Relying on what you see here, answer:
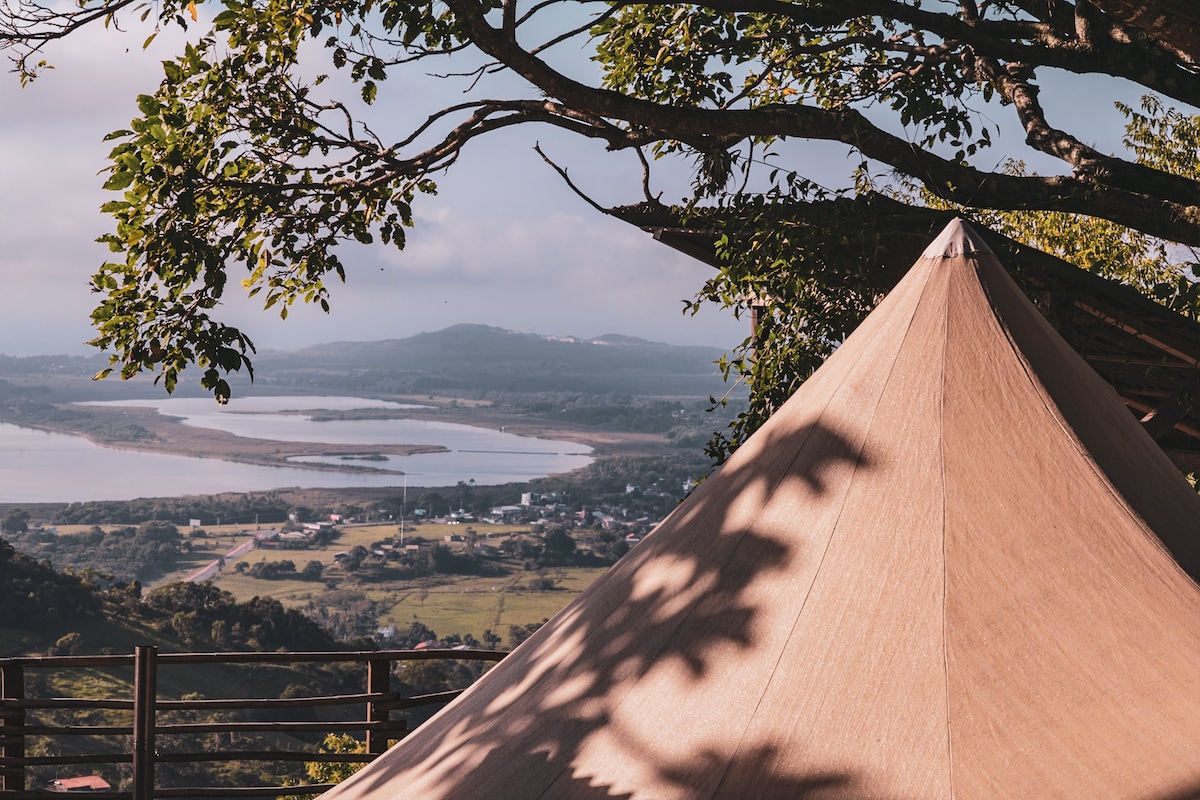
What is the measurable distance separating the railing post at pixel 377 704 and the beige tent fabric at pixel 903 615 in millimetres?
3863

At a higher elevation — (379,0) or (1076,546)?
(379,0)

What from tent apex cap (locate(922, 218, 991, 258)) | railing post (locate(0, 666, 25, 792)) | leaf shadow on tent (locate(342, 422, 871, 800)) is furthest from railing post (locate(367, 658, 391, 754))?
tent apex cap (locate(922, 218, 991, 258))

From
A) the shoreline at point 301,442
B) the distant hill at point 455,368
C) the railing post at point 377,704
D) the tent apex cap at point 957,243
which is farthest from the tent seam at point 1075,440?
the distant hill at point 455,368

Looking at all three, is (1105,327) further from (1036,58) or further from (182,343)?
(182,343)

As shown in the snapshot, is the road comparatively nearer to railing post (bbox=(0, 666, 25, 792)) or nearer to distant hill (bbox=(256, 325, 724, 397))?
railing post (bbox=(0, 666, 25, 792))

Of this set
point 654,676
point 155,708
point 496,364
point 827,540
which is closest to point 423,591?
point 155,708

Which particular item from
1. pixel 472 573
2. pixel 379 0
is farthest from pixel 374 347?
pixel 379 0

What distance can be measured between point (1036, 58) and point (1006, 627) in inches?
168

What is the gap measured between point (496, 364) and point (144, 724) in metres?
126

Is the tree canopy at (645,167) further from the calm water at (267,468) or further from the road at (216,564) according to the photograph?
the calm water at (267,468)

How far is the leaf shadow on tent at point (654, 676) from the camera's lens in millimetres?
2139

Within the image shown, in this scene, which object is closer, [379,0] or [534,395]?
[379,0]

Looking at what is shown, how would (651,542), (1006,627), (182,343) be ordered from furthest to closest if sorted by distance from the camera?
(182,343)
(651,542)
(1006,627)

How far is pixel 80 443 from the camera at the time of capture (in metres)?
89.5
